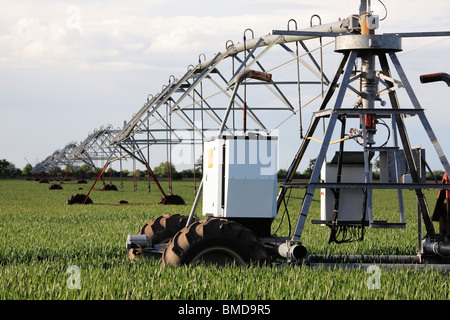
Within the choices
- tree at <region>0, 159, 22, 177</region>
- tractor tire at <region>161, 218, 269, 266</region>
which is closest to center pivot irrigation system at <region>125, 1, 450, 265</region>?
tractor tire at <region>161, 218, 269, 266</region>

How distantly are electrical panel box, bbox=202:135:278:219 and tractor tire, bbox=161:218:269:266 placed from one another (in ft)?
1.40

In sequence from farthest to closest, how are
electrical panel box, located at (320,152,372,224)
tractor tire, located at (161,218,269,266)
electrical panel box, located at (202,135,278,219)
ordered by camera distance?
electrical panel box, located at (320,152,372,224)
electrical panel box, located at (202,135,278,219)
tractor tire, located at (161,218,269,266)

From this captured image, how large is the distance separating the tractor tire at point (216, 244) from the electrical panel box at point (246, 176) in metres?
0.43

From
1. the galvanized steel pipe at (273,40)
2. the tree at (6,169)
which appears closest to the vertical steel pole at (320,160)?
the galvanized steel pipe at (273,40)

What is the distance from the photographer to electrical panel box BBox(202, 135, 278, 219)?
280 inches

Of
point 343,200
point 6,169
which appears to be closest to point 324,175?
point 343,200

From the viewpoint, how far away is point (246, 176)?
712 cm

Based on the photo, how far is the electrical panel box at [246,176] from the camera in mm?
7105

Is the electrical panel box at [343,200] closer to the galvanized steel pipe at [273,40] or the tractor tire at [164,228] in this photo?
the tractor tire at [164,228]

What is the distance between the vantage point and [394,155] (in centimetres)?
760

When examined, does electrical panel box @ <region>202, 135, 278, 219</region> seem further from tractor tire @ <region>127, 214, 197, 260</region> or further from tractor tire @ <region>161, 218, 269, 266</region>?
tractor tire @ <region>127, 214, 197, 260</region>
